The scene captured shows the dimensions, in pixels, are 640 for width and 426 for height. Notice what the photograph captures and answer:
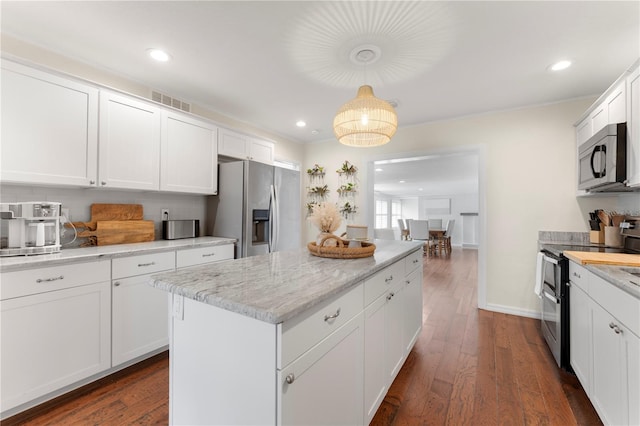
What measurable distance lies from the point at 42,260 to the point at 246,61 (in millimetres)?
1993

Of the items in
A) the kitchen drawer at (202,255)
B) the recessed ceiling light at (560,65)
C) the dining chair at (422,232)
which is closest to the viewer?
the recessed ceiling light at (560,65)

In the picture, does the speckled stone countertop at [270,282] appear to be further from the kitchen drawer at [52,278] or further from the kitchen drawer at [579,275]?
the kitchen drawer at [579,275]

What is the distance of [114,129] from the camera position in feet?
7.20

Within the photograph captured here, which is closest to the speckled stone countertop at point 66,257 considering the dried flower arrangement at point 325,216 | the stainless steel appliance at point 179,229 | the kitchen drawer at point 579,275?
the stainless steel appliance at point 179,229

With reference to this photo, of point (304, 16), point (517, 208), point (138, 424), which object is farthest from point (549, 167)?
point (138, 424)

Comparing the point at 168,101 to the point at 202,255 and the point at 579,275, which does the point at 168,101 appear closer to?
the point at 202,255

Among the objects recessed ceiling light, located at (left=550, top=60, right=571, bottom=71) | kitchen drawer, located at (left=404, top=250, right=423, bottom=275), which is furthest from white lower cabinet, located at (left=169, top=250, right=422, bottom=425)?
recessed ceiling light, located at (left=550, top=60, right=571, bottom=71)

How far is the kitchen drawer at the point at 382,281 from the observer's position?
137 cm

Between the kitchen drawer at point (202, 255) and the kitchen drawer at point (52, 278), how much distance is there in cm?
53

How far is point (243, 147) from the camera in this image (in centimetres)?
333

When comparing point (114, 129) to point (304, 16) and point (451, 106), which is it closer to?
point (304, 16)

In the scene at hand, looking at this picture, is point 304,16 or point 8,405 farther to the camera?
point 304,16

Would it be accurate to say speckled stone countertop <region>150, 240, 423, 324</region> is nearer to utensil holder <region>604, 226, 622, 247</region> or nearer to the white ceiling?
the white ceiling

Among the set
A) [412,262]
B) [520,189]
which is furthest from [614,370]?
[520,189]
